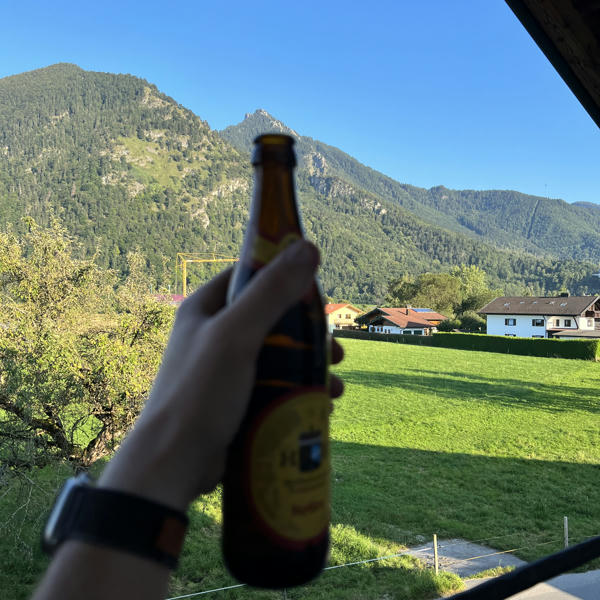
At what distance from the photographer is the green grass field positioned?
32.3 ft

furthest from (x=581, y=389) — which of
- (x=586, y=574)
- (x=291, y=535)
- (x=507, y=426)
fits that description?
(x=291, y=535)

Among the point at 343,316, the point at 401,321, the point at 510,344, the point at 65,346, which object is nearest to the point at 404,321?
the point at 401,321

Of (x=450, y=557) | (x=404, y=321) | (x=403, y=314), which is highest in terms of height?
(x=403, y=314)

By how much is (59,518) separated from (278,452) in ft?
1.04

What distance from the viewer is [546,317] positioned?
5328 cm

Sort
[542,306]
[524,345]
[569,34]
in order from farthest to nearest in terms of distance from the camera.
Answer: [542,306] → [524,345] → [569,34]

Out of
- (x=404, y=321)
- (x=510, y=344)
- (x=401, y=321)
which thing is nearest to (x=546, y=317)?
(x=510, y=344)

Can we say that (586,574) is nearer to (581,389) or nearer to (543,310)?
(581,389)

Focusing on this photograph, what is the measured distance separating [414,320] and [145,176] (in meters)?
127

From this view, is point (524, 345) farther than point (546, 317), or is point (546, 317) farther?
point (546, 317)

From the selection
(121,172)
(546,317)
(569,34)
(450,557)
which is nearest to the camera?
(569,34)

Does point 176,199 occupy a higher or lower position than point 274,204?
higher

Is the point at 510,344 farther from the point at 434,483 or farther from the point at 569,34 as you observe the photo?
the point at 569,34

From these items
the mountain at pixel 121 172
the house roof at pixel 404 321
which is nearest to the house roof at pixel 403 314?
the house roof at pixel 404 321
